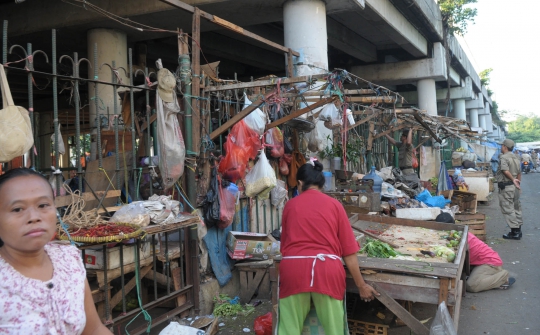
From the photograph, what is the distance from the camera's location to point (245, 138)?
18.9 ft

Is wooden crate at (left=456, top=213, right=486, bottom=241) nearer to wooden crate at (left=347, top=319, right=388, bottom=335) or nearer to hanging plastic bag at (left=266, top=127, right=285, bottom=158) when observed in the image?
hanging plastic bag at (left=266, top=127, right=285, bottom=158)

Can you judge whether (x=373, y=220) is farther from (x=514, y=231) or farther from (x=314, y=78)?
(x=514, y=231)

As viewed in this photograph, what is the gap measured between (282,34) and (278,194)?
802 cm

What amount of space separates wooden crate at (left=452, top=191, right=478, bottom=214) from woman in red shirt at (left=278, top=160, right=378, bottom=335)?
29.6ft

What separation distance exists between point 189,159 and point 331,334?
2623 mm

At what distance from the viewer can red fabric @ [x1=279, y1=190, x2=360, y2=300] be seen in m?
3.35

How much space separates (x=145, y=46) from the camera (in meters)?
10.7

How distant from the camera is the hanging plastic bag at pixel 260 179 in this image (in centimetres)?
591

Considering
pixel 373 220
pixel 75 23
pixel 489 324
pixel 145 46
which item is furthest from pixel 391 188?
pixel 75 23

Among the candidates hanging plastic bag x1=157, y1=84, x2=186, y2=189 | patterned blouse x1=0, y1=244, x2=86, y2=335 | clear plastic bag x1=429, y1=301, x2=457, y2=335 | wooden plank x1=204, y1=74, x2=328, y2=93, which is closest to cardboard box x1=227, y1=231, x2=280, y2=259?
hanging plastic bag x1=157, y1=84, x2=186, y2=189

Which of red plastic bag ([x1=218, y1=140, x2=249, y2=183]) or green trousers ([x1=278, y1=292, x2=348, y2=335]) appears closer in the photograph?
green trousers ([x1=278, y1=292, x2=348, y2=335])

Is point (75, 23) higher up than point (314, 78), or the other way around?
point (75, 23)

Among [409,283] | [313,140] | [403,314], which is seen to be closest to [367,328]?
[403,314]

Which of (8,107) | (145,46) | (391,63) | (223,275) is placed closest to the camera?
(8,107)
